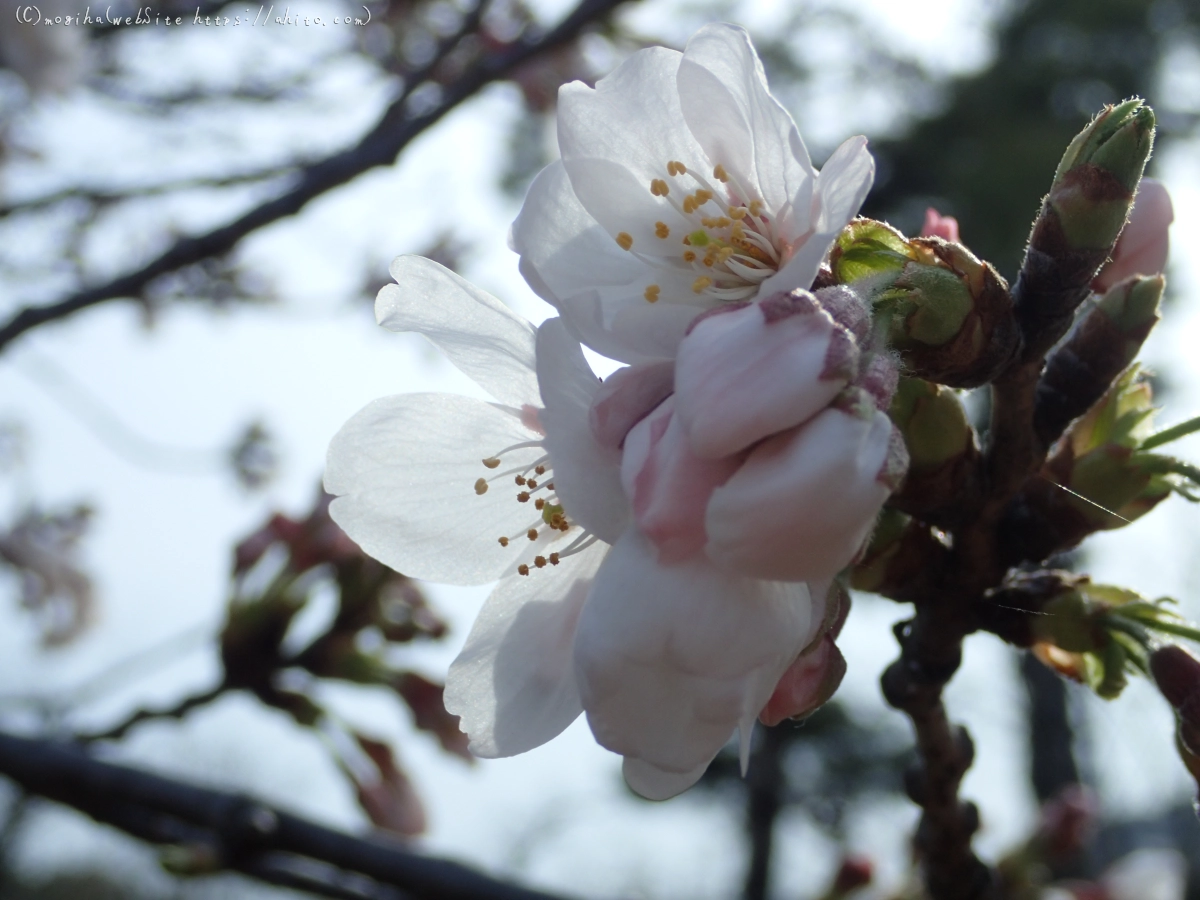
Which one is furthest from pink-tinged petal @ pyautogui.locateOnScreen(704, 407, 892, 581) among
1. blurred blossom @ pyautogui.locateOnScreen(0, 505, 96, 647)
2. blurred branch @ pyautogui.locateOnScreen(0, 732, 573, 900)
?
blurred blossom @ pyautogui.locateOnScreen(0, 505, 96, 647)

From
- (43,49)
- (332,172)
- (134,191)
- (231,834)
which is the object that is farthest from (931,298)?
(43,49)

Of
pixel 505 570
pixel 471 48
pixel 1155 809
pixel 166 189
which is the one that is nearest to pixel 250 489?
pixel 471 48

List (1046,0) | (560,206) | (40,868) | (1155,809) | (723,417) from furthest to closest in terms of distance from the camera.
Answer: (40,868)
(1046,0)
(1155,809)
(560,206)
(723,417)

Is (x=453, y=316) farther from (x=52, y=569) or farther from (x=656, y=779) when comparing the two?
(x=52, y=569)

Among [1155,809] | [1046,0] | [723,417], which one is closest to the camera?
[723,417]

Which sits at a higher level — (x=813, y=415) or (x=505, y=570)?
(x=813, y=415)

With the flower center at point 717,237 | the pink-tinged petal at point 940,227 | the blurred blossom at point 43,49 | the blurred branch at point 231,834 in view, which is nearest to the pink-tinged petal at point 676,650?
the flower center at point 717,237

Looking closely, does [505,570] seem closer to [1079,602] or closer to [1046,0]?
[1079,602]

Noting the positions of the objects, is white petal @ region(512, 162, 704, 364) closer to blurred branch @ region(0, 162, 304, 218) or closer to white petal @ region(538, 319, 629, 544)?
white petal @ region(538, 319, 629, 544)
